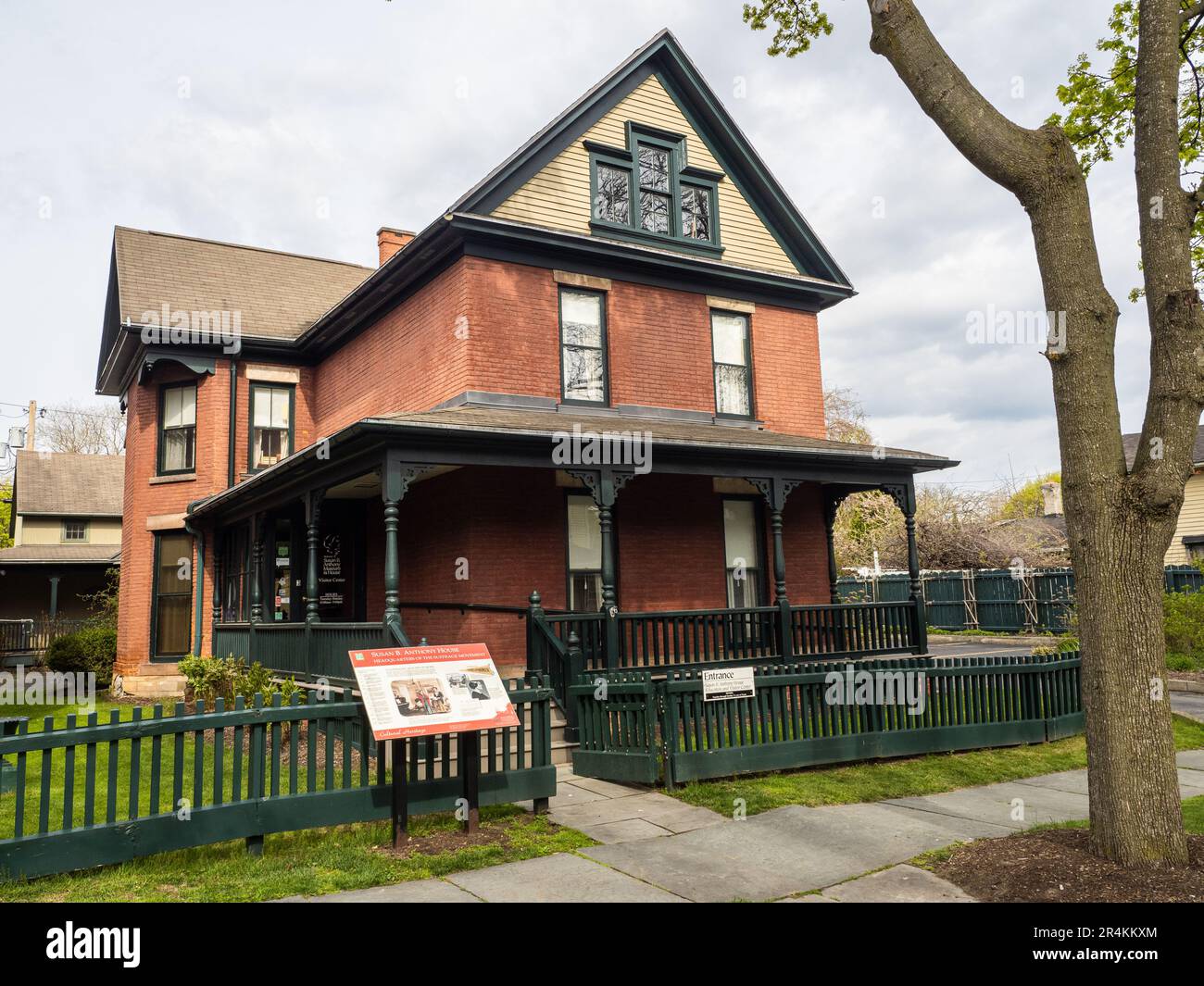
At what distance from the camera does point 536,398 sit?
47.2 feet

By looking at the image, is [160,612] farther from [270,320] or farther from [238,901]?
[238,901]

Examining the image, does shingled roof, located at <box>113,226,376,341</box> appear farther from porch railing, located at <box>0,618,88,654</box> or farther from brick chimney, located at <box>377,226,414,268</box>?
porch railing, located at <box>0,618,88,654</box>

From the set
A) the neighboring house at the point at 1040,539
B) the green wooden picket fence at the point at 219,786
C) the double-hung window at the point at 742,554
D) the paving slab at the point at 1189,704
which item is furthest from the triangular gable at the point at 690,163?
the neighboring house at the point at 1040,539

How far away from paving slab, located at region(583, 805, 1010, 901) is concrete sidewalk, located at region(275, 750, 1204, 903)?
1cm

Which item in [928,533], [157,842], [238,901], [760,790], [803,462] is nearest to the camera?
[238,901]

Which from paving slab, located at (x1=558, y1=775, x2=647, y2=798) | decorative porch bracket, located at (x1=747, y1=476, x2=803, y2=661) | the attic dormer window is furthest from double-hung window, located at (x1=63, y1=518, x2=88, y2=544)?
paving slab, located at (x1=558, y1=775, x2=647, y2=798)

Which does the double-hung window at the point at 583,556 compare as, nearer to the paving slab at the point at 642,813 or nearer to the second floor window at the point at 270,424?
the paving slab at the point at 642,813

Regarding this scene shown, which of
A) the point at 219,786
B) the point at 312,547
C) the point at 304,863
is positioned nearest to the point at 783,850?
the point at 304,863

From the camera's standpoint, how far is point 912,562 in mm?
15375

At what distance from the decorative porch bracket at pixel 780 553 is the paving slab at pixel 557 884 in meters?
7.73

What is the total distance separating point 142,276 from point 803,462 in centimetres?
1425

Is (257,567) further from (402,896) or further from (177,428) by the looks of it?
(402,896)
